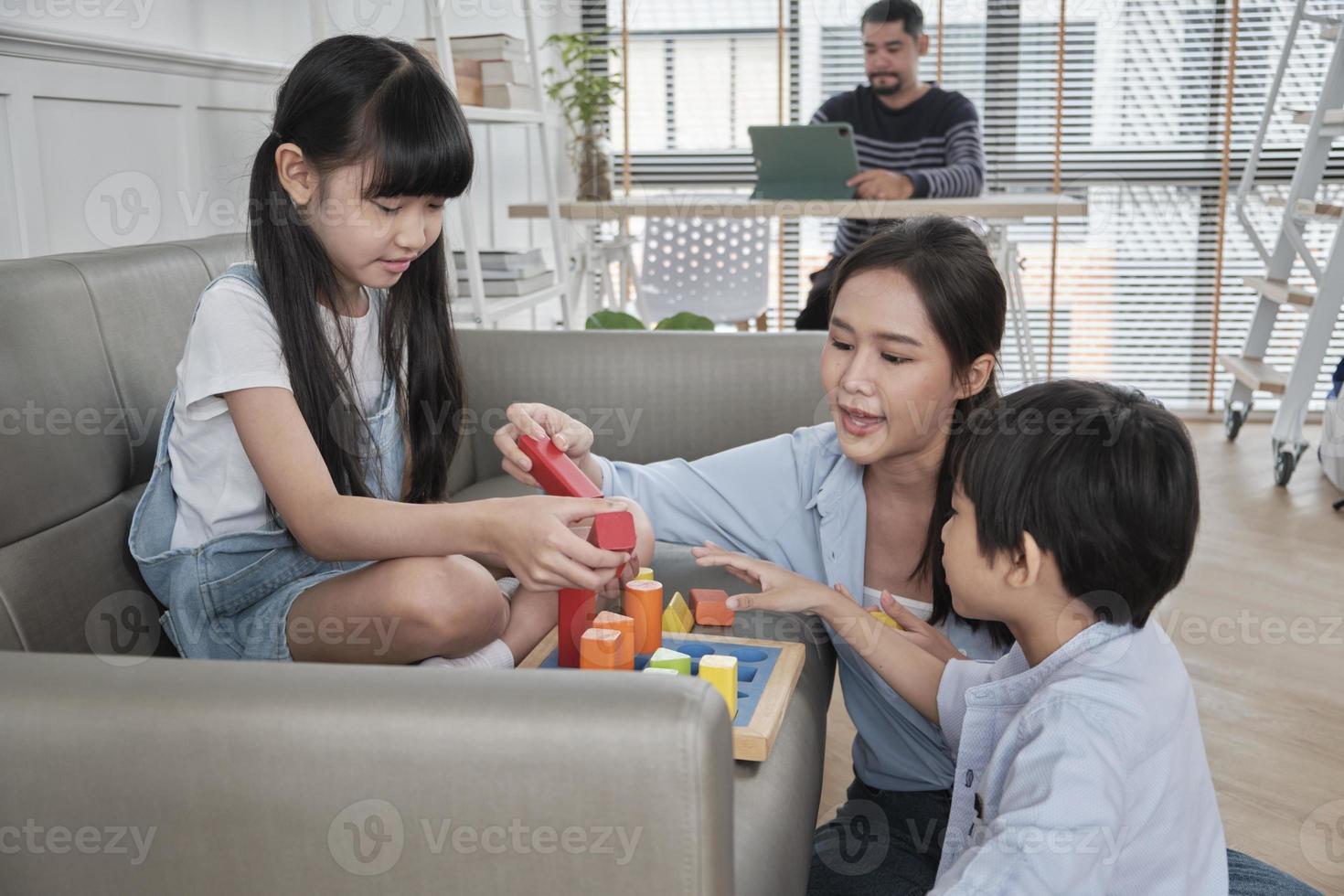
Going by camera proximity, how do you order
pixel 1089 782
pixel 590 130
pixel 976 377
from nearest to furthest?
pixel 1089 782
pixel 976 377
pixel 590 130

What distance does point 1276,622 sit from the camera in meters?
2.31

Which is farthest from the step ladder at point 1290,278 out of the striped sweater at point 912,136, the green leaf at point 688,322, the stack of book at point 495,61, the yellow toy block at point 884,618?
the yellow toy block at point 884,618

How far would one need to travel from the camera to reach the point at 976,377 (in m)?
1.26

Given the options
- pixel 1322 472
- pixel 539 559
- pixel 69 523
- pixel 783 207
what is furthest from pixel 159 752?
pixel 1322 472

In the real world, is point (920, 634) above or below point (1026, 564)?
below

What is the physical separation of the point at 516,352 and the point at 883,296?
804 mm

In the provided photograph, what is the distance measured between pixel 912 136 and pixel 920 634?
2.53 m

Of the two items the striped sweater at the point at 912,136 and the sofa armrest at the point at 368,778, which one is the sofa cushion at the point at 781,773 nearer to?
the sofa armrest at the point at 368,778

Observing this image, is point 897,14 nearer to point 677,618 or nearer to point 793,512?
point 793,512

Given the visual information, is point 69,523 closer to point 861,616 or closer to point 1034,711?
point 861,616

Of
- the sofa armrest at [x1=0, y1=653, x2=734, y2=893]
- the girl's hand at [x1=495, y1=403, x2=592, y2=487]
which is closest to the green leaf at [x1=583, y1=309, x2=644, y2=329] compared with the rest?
the girl's hand at [x1=495, y1=403, x2=592, y2=487]

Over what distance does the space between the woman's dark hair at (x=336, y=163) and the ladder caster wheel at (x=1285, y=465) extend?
9.12 feet

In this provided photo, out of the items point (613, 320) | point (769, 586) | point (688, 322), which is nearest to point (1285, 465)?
point (688, 322)

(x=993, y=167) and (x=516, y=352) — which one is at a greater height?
(x=993, y=167)
